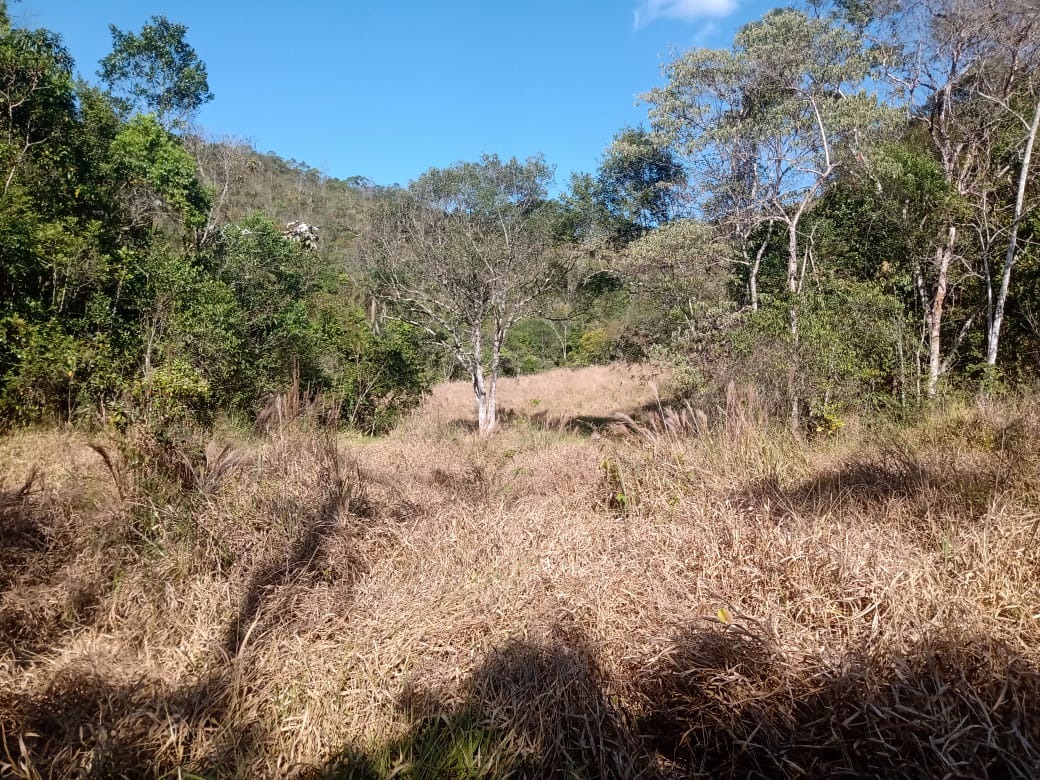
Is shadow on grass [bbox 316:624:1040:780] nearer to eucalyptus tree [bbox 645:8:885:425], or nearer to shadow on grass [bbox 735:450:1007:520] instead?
shadow on grass [bbox 735:450:1007:520]

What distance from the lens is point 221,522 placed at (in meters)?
3.61

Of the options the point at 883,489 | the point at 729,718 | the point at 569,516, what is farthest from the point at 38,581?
the point at 883,489

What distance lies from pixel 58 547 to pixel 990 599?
188 inches

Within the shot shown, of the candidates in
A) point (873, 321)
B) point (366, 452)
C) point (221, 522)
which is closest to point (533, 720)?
point (221, 522)

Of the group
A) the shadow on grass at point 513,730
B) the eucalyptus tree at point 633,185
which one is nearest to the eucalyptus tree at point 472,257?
the eucalyptus tree at point 633,185

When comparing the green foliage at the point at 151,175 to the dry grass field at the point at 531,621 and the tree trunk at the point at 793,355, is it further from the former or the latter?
the tree trunk at the point at 793,355

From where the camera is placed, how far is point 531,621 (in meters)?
2.81

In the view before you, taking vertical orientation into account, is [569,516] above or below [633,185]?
below

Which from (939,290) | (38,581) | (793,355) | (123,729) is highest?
(939,290)

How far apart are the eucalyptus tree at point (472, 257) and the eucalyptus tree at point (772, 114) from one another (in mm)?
4199

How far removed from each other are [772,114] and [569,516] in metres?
12.4

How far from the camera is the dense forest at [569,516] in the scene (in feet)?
7.19

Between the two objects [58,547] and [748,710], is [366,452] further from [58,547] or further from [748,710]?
[748,710]

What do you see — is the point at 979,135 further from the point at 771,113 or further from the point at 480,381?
the point at 480,381
